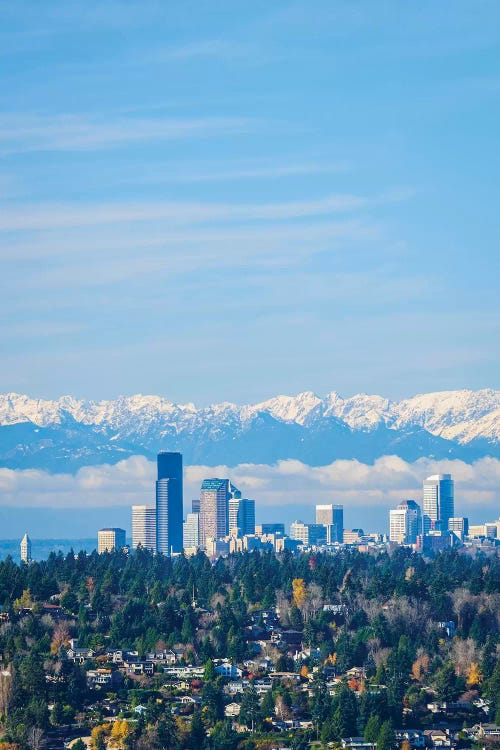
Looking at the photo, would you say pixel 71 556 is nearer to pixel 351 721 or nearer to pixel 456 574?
pixel 456 574

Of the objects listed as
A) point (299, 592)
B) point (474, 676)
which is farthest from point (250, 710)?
point (299, 592)

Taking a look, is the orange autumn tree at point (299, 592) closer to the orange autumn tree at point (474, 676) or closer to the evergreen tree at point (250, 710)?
the orange autumn tree at point (474, 676)

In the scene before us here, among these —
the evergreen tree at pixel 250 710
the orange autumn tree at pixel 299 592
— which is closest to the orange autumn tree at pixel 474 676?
the evergreen tree at pixel 250 710

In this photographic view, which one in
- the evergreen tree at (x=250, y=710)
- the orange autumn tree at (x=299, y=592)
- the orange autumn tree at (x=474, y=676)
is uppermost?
the orange autumn tree at (x=299, y=592)

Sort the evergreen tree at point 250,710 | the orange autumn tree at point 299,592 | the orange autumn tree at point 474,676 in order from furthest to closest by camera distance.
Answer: the orange autumn tree at point 299,592 < the orange autumn tree at point 474,676 < the evergreen tree at point 250,710

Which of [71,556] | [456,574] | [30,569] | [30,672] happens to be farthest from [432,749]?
[71,556]

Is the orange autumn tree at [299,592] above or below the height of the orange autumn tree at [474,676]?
above

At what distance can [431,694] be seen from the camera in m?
126

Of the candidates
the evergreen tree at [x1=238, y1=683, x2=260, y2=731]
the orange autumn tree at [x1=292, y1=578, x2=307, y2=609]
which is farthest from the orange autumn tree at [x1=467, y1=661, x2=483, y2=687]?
the orange autumn tree at [x1=292, y1=578, x2=307, y2=609]

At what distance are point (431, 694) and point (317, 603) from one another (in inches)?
1277

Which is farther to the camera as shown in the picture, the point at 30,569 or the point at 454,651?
the point at 30,569

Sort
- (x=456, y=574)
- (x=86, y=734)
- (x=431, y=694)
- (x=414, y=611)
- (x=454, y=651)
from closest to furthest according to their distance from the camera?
(x=86, y=734), (x=431, y=694), (x=454, y=651), (x=414, y=611), (x=456, y=574)

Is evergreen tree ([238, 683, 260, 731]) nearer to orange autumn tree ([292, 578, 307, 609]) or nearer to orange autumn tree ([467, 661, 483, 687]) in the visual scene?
orange autumn tree ([467, 661, 483, 687])

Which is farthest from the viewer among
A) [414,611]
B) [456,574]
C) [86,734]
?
[456,574]
